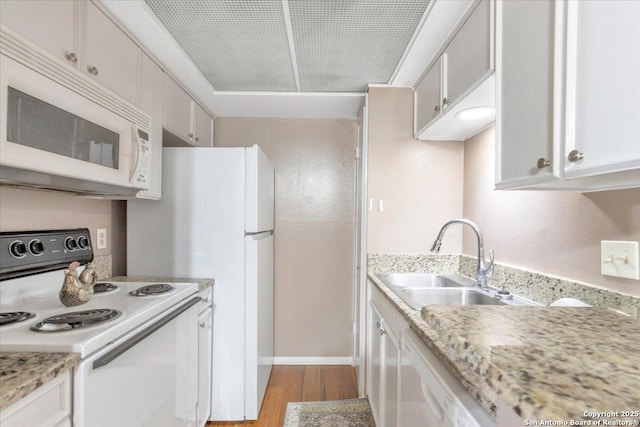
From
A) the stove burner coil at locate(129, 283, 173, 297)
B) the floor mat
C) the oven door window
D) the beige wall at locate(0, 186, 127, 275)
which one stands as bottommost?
the floor mat

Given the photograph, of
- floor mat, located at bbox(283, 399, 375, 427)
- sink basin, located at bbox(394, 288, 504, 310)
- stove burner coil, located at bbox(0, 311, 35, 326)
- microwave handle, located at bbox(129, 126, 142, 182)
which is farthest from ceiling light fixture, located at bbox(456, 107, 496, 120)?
stove burner coil, located at bbox(0, 311, 35, 326)

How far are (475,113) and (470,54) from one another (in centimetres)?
34

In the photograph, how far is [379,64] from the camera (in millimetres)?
1913

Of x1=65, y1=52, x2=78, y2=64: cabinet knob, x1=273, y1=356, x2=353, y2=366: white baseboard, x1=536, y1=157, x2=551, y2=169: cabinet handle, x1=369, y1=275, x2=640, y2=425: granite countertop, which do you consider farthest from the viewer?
x1=273, y1=356, x2=353, y2=366: white baseboard

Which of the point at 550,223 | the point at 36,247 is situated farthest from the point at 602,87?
the point at 36,247

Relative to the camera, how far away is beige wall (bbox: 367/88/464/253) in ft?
7.02

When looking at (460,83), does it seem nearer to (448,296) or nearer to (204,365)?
(448,296)

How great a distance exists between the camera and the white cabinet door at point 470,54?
4.01 feet

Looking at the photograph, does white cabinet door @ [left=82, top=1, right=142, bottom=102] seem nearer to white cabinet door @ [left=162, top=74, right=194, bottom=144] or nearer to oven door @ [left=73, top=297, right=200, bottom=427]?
white cabinet door @ [left=162, top=74, right=194, bottom=144]

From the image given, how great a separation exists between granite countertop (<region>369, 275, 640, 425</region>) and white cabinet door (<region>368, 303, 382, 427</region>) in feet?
3.01

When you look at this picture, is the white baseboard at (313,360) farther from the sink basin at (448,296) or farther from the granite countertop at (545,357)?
the granite countertop at (545,357)

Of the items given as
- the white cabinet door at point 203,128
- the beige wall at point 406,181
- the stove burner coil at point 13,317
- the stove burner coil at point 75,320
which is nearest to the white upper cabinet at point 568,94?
the beige wall at point 406,181

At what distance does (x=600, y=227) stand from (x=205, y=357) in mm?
1961

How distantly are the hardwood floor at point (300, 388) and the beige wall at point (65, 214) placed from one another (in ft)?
4.11
